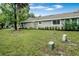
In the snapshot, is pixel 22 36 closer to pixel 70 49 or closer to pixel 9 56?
pixel 9 56

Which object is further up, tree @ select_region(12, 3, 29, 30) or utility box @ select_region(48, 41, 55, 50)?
tree @ select_region(12, 3, 29, 30)

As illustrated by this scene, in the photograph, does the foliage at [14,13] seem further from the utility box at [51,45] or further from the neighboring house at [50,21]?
A: the utility box at [51,45]

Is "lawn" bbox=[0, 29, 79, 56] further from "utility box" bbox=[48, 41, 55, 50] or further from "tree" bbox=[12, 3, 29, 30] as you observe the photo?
"tree" bbox=[12, 3, 29, 30]

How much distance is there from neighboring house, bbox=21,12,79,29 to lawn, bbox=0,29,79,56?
106 mm

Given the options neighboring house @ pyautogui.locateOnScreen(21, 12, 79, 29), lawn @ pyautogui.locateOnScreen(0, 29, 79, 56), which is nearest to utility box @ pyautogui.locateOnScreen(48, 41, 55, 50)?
lawn @ pyautogui.locateOnScreen(0, 29, 79, 56)

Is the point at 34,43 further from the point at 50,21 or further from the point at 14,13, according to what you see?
the point at 14,13

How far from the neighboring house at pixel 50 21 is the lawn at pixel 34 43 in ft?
0.35

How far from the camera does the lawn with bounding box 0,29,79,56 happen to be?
12.4ft

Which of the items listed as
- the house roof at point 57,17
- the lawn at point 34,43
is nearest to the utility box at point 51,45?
the lawn at point 34,43

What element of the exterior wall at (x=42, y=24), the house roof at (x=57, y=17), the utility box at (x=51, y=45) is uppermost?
the house roof at (x=57, y=17)

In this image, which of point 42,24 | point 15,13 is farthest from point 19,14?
point 42,24

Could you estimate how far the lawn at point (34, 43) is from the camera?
3770 millimetres

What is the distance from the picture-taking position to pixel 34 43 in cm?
382

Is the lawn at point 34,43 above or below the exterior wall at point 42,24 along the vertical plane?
below
